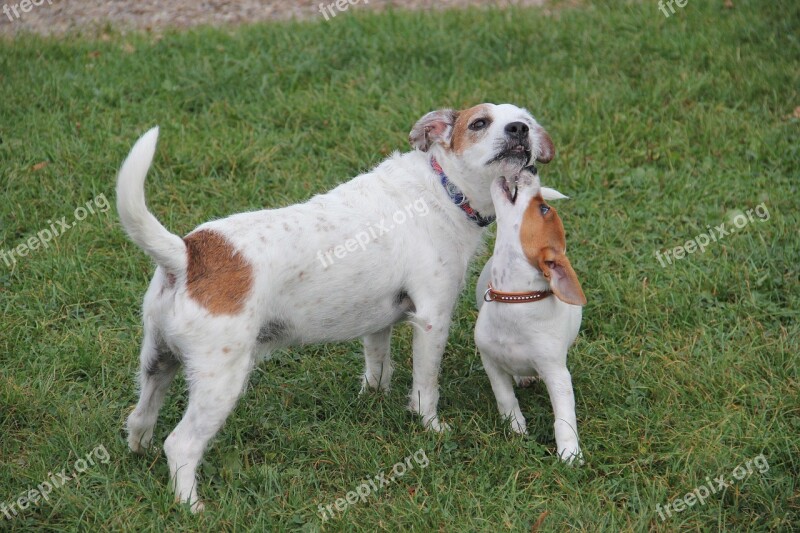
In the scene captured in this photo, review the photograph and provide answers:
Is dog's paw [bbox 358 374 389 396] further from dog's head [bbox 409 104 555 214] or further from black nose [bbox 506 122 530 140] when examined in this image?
black nose [bbox 506 122 530 140]

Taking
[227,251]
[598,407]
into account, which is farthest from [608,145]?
[227,251]

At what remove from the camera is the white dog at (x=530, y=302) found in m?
4.15

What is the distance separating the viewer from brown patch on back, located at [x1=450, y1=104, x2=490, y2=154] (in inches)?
177

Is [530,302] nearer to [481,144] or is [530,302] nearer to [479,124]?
[481,144]

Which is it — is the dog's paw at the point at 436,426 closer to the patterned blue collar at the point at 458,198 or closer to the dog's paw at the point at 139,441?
the patterned blue collar at the point at 458,198

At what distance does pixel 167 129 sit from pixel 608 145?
11.4 ft

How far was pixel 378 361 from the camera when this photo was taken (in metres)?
4.82

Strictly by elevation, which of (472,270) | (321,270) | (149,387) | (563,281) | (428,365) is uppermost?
(321,270)

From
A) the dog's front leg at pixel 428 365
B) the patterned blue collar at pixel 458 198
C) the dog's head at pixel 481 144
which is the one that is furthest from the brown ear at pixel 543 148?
the dog's front leg at pixel 428 365

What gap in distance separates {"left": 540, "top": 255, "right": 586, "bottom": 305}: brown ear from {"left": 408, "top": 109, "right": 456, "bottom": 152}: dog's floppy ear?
0.97 meters

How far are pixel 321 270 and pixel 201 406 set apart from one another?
2.64 feet

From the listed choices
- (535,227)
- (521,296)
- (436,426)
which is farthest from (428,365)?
(535,227)

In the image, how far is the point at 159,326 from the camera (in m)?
3.88

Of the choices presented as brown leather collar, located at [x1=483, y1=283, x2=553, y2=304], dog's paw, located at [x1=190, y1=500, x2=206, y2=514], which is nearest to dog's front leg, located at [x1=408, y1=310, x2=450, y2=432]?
brown leather collar, located at [x1=483, y1=283, x2=553, y2=304]
